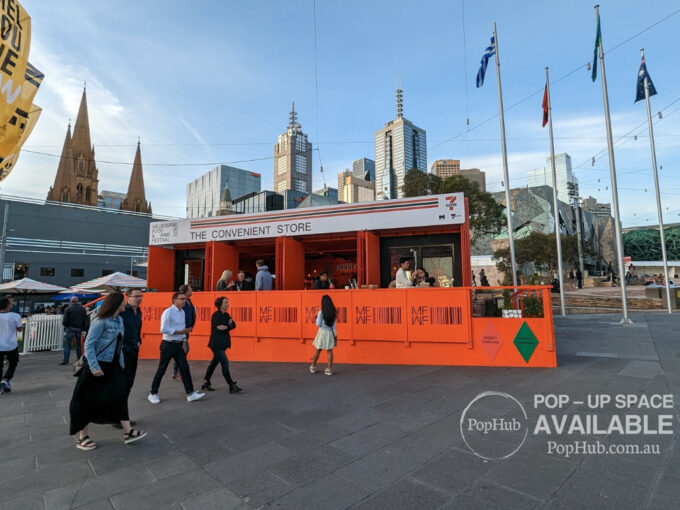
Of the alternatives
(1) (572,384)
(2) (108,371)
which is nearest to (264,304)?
(2) (108,371)

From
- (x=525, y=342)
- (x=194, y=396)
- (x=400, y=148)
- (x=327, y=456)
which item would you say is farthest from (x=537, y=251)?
(x=400, y=148)

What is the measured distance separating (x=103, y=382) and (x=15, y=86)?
25.1 feet

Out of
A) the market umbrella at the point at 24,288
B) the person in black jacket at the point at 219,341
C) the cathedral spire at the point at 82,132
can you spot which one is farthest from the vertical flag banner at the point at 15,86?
the cathedral spire at the point at 82,132

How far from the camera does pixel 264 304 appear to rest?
957cm

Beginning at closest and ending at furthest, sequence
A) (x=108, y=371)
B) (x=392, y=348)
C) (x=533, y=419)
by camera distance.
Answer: (x=108, y=371) → (x=533, y=419) → (x=392, y=348)

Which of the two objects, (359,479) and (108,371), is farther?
(108,371)

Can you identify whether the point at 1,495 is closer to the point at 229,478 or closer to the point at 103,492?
the point at 103,492

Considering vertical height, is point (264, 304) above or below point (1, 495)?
above

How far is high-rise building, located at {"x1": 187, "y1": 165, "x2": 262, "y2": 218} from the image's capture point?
391 ft

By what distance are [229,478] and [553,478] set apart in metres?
2.91

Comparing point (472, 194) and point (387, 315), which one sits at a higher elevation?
point (472, 194)

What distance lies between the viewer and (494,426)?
434cm

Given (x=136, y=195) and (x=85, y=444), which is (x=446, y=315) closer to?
(x=85, y=444)

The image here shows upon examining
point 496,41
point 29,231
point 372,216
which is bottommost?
point 372,216
